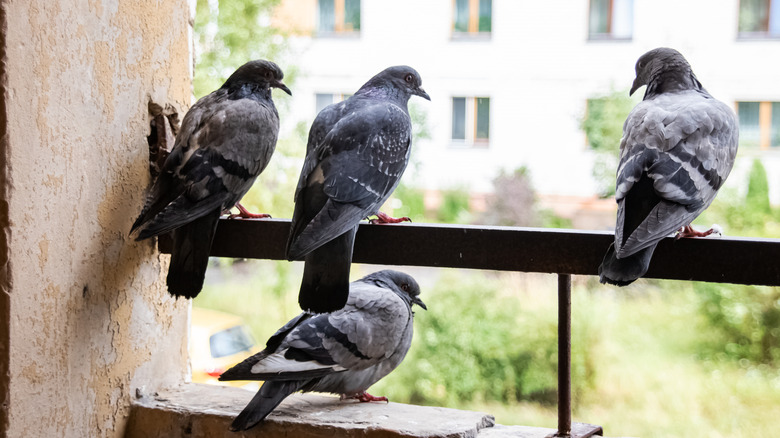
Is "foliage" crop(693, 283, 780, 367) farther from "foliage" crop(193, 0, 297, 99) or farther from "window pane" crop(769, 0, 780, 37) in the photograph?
"foliage" crop(193, 0, 297, 99)

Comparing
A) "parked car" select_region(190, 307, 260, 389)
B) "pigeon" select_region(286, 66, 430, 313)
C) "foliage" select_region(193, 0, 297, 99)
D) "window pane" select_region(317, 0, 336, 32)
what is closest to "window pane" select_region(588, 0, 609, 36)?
"window pane" select_region(317, 0, 336, 32)

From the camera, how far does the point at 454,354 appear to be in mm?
5977

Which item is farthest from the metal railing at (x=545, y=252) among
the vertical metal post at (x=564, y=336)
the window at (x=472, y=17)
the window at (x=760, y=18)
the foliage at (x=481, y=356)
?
the window at (x=760, y=18)

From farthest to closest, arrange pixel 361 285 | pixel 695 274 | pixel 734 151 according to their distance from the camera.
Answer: pixel 361 285, pixel 734 151, pixel 695 274

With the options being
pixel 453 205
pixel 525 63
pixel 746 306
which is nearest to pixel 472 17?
pixel 525 63

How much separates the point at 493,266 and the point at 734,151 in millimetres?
626

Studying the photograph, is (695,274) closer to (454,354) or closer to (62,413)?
(62,413)

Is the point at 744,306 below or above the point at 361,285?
below

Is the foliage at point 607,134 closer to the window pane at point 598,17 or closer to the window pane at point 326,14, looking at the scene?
the window pane at point 598,17

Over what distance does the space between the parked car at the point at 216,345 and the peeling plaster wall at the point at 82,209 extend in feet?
8.79

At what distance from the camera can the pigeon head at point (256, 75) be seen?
208 cm

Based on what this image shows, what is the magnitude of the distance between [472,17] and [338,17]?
130 cm

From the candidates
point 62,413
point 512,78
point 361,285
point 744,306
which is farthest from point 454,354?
point 62,413

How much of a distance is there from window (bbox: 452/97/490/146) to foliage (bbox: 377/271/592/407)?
5.59 feet
